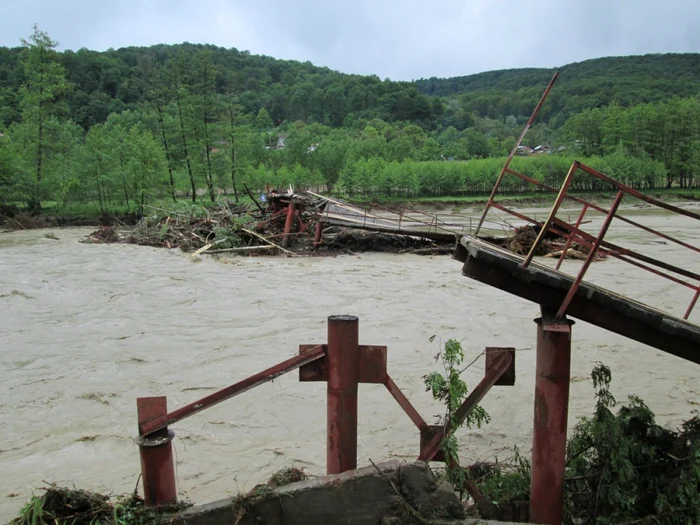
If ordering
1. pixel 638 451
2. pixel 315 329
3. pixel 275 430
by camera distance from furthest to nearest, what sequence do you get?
1. pixel 315 329
2. pixel 275 430
3. pixel 638 451

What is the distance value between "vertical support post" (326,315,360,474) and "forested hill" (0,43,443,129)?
236 feet

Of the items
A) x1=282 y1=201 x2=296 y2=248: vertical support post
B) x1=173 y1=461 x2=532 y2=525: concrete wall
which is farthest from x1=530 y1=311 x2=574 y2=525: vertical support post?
x1=282 y1=201 x2=296 y2=248: vertical support post

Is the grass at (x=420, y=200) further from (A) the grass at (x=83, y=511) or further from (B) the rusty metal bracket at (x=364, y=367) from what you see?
(B) the rusty metal bracket at (x=364, y=367)

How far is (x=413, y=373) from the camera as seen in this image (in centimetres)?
866

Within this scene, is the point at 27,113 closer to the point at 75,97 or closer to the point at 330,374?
the point at 330,374

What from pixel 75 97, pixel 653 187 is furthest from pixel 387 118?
pixel 653 187

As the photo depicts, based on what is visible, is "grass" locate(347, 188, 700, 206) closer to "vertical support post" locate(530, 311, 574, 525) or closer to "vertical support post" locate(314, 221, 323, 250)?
"vertical support post" locate(314, 221, 323, 250)

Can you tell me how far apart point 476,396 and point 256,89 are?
154 m

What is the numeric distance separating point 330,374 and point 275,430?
12.9 feet

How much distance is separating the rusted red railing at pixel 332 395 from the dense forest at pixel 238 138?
16.8 ft

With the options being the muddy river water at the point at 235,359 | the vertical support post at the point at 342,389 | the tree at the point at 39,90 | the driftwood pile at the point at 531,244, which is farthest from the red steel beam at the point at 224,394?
the tree at the point at 39,90

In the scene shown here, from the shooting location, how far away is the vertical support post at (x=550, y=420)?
334 cm

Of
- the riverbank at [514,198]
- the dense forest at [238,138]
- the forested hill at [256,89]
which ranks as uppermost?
the forested hill at [256,89]

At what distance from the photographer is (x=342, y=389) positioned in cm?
324
